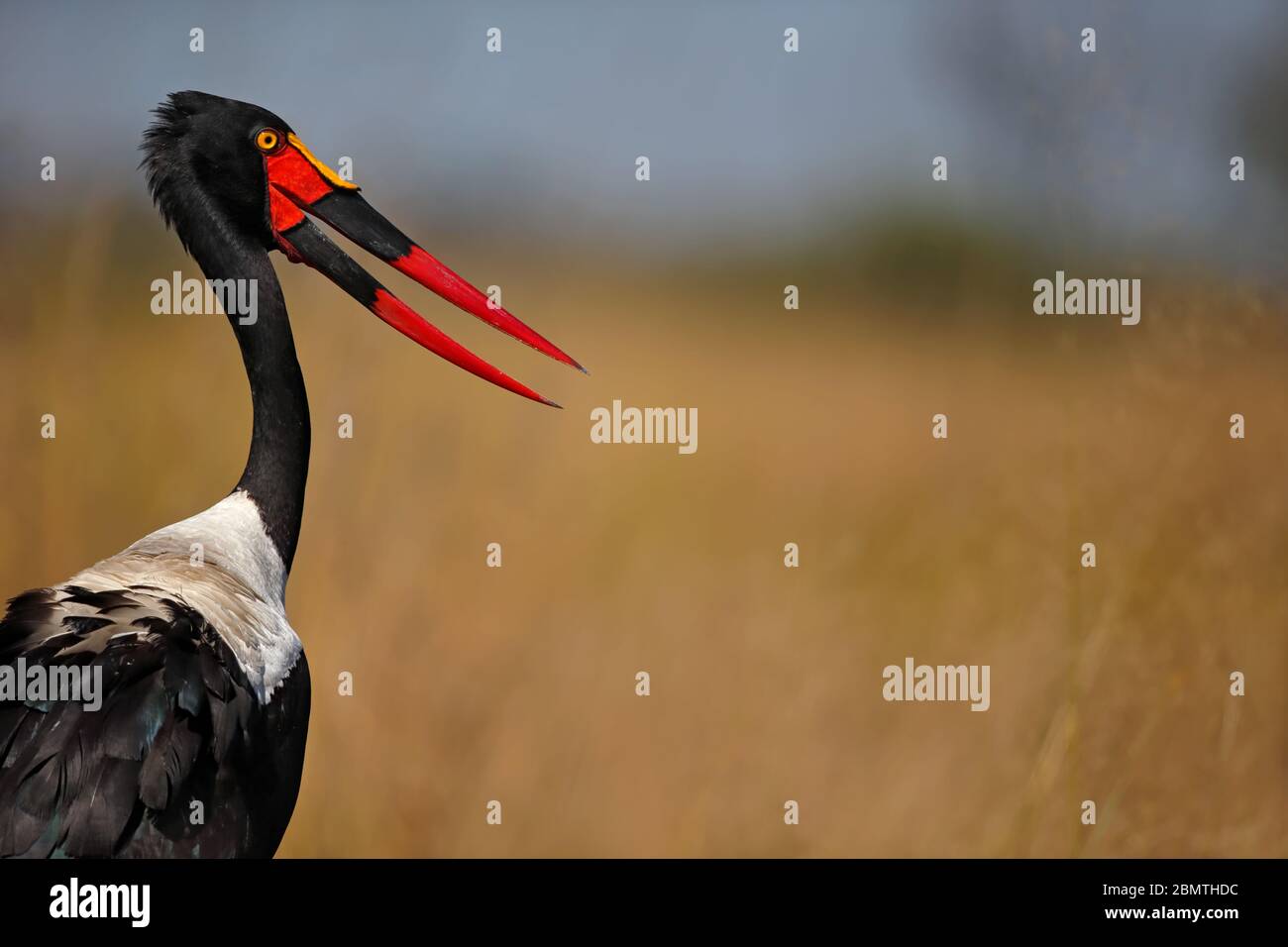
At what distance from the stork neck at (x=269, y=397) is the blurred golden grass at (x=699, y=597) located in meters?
1.04

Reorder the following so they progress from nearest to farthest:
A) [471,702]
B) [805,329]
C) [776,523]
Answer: [471,702], [776,523], [805,329]

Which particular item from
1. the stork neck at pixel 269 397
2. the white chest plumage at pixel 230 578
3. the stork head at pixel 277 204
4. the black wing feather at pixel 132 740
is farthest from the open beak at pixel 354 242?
the black wing feather at pixel 132 740

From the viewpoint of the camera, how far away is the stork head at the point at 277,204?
3.75 metres

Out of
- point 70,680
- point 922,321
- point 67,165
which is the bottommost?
point 70,680

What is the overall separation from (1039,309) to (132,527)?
4.28 metres

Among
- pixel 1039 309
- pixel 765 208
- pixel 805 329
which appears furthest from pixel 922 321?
pixel 1039 309

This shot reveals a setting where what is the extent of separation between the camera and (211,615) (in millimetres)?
3223

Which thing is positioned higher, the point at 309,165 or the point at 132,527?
the point at 309,165

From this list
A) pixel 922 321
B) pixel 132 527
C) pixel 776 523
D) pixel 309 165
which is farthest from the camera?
pixel 922 321

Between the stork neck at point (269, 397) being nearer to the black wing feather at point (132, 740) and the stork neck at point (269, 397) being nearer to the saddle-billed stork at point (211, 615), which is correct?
the saddle-billed stork at point (211, 615)

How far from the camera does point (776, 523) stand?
8336 mm

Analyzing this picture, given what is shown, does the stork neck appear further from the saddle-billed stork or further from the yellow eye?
the yellow eye

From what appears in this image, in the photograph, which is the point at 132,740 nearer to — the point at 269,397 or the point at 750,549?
the point at 269,397

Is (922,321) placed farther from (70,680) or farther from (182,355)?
(70,680)
